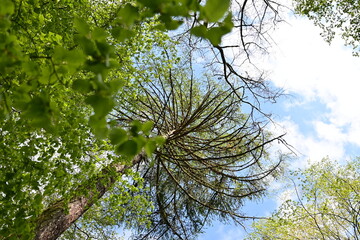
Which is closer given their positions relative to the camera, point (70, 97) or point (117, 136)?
point (117, 136)

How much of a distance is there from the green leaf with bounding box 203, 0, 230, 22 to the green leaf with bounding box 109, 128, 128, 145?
433mm

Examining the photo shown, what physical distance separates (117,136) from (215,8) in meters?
0.47

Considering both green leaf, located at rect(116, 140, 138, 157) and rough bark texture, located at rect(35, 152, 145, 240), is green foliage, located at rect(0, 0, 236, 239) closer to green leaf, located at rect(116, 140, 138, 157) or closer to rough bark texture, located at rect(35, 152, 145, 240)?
green leaf, located at rect(116, 140, 138, 157)

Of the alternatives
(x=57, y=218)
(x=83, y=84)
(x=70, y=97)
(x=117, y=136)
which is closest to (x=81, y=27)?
(x=83, y=84)

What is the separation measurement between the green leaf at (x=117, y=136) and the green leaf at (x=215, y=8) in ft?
1.42

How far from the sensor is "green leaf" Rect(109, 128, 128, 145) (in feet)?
3.03

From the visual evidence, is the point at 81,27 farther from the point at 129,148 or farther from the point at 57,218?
the point at 57,218

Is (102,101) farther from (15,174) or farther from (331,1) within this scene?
(331,1)

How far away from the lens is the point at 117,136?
0.93 meters

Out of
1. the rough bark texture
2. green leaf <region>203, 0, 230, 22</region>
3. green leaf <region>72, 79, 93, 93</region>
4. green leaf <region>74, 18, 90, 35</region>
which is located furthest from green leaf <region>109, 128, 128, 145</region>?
the rough bark texture

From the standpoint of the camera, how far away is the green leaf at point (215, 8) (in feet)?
2.47

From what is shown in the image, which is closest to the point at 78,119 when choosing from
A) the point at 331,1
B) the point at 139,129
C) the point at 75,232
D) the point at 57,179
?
the point at 57,179

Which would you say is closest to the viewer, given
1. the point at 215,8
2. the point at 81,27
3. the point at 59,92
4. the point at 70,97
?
the point at 215,8

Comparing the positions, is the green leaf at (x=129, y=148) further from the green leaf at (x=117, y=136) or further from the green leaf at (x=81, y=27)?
the green leaf at (x=81, y=27)
